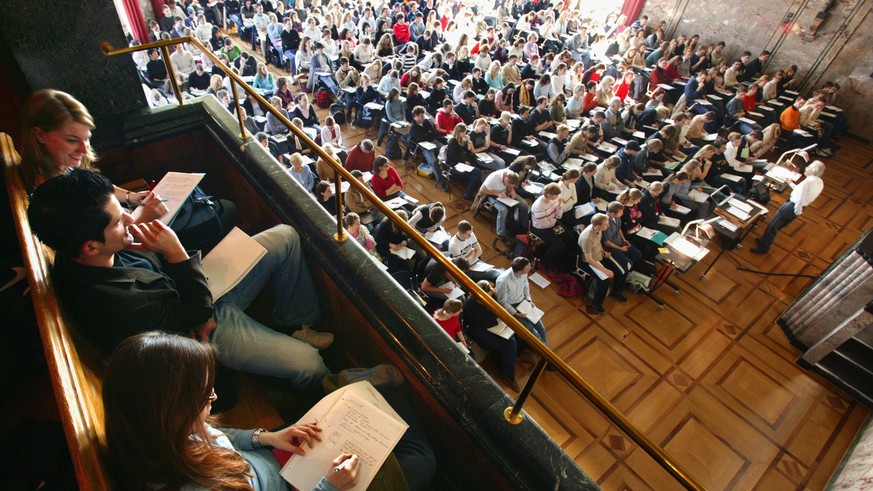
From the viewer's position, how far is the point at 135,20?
33.9 ft

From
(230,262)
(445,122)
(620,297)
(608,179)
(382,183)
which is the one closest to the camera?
(230,262)

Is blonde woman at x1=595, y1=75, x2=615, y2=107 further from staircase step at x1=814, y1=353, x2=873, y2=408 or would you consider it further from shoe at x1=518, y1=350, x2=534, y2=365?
shoe at x1=518, y1=350, x2=534, y2=365

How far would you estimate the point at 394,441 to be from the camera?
1544mm

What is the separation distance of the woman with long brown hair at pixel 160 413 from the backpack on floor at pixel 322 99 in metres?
8.78

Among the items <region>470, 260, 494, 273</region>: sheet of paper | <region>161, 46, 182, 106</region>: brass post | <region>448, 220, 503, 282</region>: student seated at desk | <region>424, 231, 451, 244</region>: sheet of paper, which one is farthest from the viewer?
<region>424, 231, 451, 244</region>: sheet of paper

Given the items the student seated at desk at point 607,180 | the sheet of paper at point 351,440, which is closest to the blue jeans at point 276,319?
the sheet of paper at point 351,440

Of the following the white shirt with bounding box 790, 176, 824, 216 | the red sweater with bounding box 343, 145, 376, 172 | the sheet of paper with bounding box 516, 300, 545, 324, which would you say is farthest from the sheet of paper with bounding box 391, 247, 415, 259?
the white shirt with bounding box 790, 176, 824, 216

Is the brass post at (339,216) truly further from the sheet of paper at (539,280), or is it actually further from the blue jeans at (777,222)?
the blue jeans at (777,222)

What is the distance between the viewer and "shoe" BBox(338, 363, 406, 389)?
190 cm

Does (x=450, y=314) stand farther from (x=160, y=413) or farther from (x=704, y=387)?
(x=704, y=387)

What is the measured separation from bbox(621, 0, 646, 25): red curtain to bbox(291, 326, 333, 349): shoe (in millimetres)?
15248

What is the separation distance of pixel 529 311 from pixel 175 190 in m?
3.25

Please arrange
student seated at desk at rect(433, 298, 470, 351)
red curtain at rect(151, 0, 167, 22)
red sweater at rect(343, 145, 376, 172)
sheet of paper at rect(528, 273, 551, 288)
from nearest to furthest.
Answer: student seated at desk at rect(433, 298, 470, 351) < sheet of paper at rect(528, 273, 551, 288) < red sweater at rect(343, 145, 376, 172) < red curtain at rect(151, 0, 167, 22)

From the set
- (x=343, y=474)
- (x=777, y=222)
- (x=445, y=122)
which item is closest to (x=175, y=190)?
(x=343, y=474)
